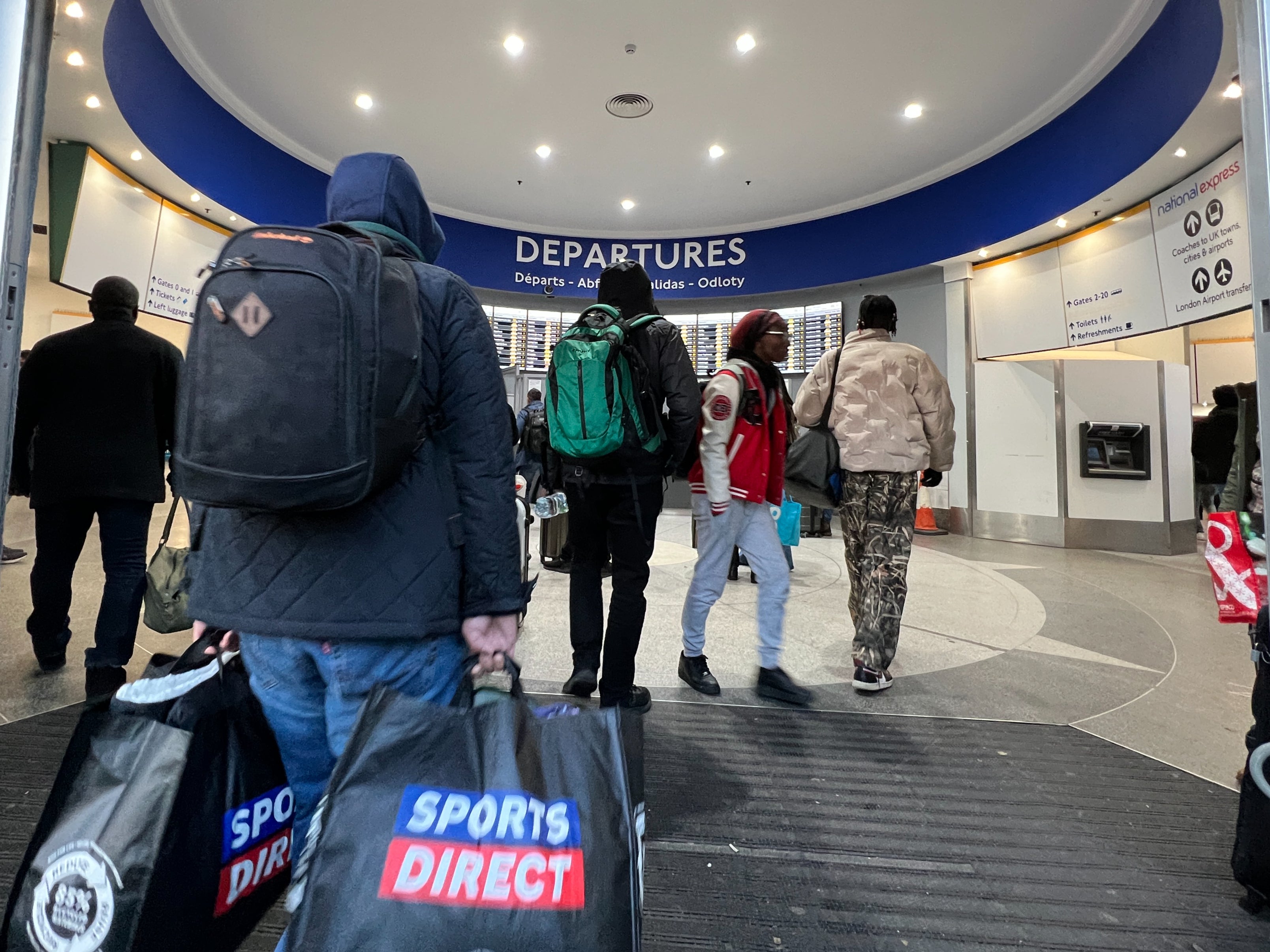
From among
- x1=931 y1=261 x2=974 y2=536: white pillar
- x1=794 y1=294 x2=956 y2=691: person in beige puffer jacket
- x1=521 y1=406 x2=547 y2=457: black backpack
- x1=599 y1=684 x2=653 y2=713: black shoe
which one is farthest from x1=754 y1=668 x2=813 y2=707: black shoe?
x1=931 y1=261 x2=974 y2=536: white pillar

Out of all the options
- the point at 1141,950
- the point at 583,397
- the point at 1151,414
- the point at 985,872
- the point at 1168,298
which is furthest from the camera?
the point at 1151,414

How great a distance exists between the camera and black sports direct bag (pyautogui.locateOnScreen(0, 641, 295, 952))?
0.73 metres

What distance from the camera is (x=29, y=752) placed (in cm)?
172

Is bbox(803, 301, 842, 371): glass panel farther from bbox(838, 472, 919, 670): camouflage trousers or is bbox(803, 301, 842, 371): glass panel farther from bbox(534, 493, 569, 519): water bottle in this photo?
bbox(838, 472, 919, 670): camouflage trousers

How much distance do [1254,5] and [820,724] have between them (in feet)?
6.46

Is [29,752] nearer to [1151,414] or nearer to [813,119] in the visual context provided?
[813,119]

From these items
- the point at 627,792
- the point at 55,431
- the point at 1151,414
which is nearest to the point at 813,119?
the point at 1151,414

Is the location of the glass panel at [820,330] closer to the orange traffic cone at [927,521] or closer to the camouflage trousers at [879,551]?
the orange traffic cone at [927,521]

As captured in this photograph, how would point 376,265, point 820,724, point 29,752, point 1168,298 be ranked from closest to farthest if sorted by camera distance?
point 376,265 < point 29,752 < point 820,724 < point 1168,298

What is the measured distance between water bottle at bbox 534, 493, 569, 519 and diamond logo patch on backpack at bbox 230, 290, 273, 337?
233 centimetres

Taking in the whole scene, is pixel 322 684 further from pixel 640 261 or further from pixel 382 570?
pixel 640 261

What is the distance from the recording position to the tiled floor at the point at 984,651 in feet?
7.04

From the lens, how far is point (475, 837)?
62 centimetres

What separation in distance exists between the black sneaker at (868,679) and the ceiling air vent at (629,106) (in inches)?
209
